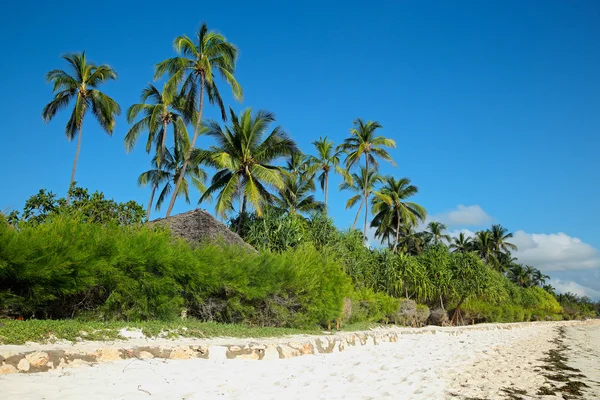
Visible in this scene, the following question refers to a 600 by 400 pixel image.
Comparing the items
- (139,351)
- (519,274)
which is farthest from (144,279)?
(519,274)

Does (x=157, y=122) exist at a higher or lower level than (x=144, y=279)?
higher

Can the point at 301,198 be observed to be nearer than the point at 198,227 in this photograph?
No

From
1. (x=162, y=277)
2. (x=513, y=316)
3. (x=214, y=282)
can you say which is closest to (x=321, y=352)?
(x=214, y=282)

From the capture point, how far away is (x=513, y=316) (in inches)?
1801

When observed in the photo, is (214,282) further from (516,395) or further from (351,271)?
(351,271)

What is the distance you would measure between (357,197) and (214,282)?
97.8 feet

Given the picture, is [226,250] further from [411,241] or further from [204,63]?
[411,241]

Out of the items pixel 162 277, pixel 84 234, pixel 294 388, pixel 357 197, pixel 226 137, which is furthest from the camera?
pixel 357 197

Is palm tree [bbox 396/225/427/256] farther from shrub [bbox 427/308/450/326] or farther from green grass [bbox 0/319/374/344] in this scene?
green grass [bbox 0/319/374/344]

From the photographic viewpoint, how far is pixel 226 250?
40.2ft

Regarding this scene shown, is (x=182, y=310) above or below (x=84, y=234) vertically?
below

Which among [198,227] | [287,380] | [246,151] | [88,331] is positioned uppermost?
[246,151]

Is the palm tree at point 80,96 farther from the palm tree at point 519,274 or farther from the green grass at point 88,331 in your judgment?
the palm tree at point 519,274

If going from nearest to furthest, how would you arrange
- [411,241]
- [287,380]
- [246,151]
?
1. [287,380]
2. [246,151]
3. [411,241]
